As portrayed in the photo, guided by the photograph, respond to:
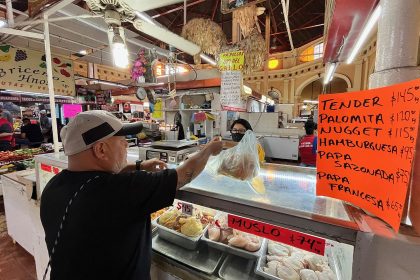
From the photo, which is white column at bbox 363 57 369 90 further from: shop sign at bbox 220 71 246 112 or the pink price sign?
the pink price sign

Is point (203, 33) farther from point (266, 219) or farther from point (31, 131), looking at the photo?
point (31, 131)

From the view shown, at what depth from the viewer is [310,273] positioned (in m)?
1.38

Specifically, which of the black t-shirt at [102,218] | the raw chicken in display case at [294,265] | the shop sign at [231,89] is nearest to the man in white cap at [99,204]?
the black t-shirt at [102,218]

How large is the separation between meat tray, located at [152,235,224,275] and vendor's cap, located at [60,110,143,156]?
0.95 meters

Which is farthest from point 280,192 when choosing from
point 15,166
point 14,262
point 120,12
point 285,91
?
point 285,91

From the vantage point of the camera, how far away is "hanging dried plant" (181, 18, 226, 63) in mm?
4129

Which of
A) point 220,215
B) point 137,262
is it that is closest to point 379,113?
point 137,262

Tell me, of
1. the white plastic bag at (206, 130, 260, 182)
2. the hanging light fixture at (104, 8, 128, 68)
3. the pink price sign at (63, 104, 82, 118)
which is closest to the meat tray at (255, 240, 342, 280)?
the white plastic bag at (206, 130, 260, 182)

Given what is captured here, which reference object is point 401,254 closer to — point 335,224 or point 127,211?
point 335,224

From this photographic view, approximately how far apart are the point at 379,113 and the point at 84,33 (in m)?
8.74

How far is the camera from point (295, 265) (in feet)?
4.83

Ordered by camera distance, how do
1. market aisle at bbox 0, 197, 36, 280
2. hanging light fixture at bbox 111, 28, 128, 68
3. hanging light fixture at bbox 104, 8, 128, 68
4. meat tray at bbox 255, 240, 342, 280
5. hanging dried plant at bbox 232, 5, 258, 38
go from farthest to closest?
hanging dried plant at bbox 232, 5, 258, 38
market aisle at bbox 0, 197, 36, 280
hanging light fixture at bbox 111, 28, 128, 68
hanging light fixture at bbox 104, 8, 128, 68
meat tray at bbox 255, 240, 342, 280

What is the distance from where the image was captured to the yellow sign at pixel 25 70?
5.05 meters

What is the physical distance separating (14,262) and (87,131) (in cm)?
355
